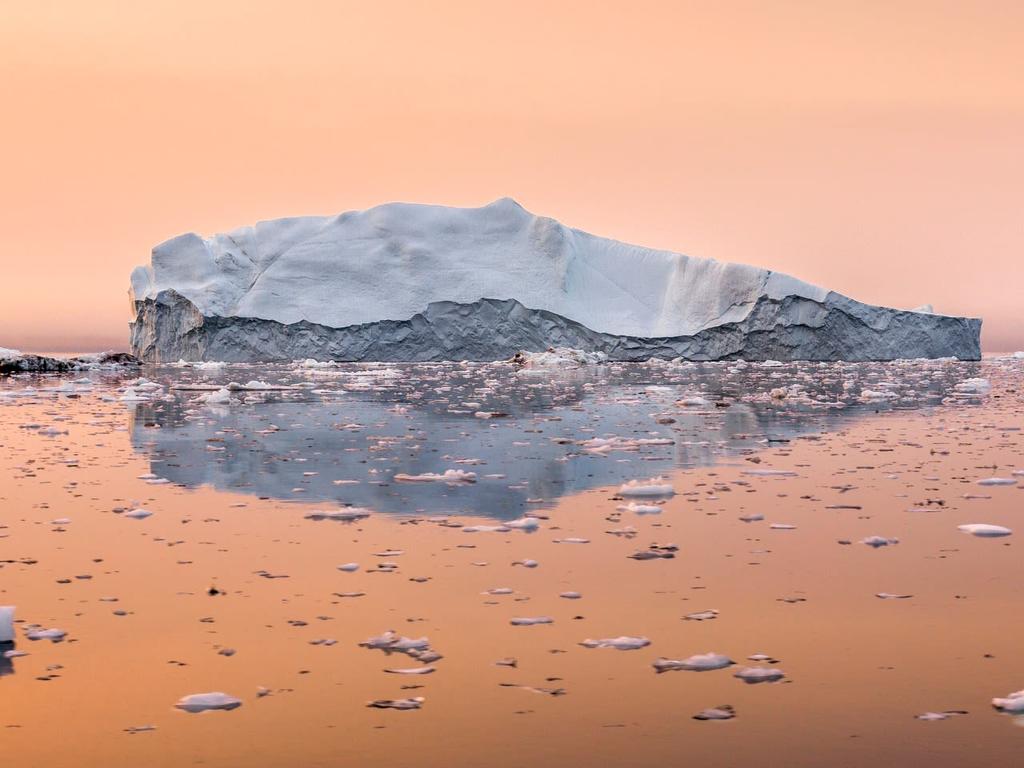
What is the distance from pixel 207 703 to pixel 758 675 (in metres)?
1.30

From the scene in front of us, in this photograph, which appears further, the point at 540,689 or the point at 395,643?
the point at 395,643

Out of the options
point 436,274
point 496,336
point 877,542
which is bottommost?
point 877,542

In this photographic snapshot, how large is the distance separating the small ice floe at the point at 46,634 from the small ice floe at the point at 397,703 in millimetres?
1047

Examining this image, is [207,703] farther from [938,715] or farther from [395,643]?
[938,715]

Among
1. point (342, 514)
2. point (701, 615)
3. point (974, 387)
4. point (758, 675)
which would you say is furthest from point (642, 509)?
point (974, 387)

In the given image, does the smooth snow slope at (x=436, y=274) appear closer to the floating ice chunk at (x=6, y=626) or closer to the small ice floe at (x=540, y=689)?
the floating ice chunk at (x=6, y=626)

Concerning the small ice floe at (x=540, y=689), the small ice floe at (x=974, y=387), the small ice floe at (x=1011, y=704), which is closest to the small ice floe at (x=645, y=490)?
the small ice floe at (x=540, y=689)

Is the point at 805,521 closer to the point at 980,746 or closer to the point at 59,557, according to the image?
the point at 980,746

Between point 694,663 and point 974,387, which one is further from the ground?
point 974,387

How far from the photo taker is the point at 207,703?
238 centimetres

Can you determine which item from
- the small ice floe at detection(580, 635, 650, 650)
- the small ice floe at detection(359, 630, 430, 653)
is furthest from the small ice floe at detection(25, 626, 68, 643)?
the small ice floe at detection(580, 635, 650, 650)

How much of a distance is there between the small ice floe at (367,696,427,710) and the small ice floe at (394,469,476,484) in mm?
3640

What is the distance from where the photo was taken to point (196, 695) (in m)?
2.41

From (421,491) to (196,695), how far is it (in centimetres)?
326
